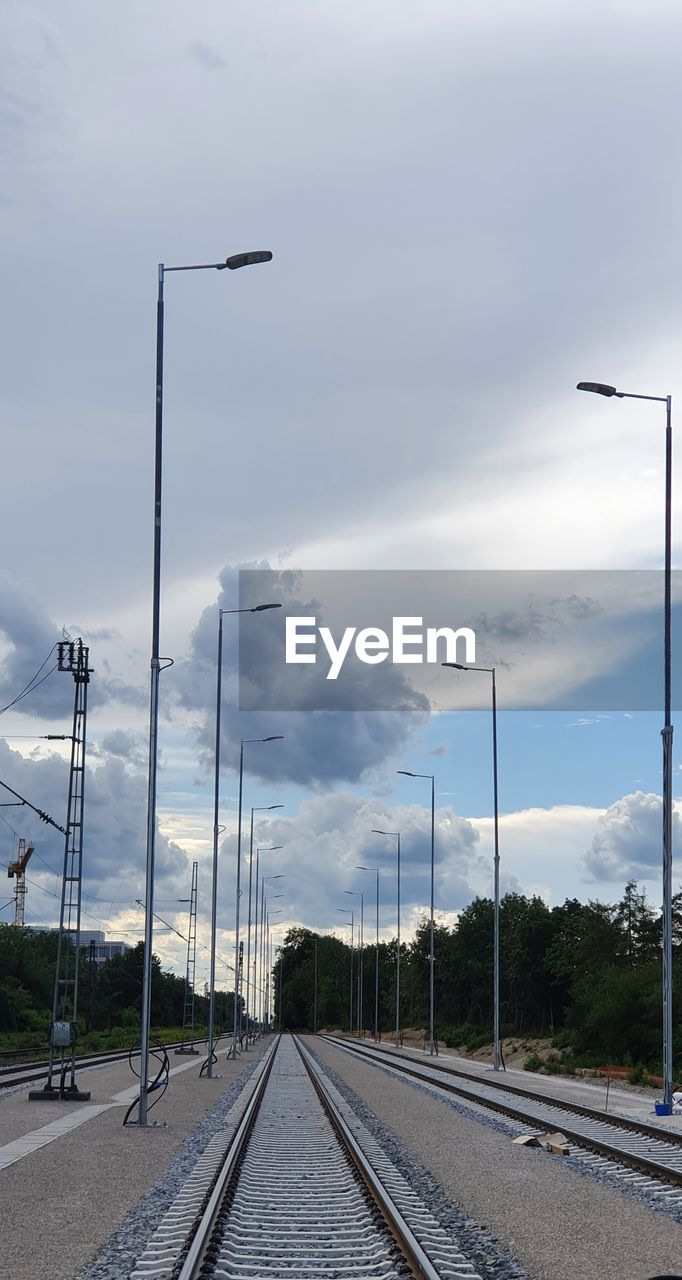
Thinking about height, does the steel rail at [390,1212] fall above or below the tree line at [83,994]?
above

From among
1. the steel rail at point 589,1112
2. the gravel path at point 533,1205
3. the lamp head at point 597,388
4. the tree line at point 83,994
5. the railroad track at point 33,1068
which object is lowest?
the tree line at point 83,994

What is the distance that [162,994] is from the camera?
17012 centimetres

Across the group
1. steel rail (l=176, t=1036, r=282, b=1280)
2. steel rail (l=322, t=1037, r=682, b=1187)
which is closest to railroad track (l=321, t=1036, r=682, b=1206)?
steel rail (l=322, t=1037, r=682, b=1187)

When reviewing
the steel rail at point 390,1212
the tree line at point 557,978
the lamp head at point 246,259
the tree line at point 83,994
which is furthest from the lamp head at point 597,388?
the tree line at point 83,994

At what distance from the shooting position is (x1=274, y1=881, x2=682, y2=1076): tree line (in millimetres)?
57312

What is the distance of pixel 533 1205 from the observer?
15.4 metres

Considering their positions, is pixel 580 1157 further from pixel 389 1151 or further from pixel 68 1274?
pixel 68 1274

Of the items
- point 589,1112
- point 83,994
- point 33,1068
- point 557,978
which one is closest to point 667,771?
point 589,1112

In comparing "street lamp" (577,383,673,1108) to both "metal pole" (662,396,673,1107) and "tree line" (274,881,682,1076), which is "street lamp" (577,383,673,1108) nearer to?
"metal pole" (662,396,673,1107)

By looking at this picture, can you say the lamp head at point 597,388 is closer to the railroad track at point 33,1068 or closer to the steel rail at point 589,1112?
the steel rail at point 589,1112

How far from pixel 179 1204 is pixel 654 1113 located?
51.5 ft

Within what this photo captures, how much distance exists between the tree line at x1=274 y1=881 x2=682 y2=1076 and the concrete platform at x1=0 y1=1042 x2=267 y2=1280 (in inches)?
991

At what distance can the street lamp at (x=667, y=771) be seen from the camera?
91.4 ft

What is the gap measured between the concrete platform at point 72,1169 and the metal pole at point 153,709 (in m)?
1.61
